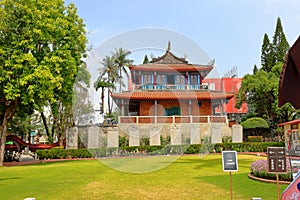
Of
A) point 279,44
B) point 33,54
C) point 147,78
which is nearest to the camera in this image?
point 33,54

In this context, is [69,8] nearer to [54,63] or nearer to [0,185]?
[54,63]

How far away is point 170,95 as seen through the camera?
3250 centimetres

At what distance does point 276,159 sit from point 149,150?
1987 centimetres

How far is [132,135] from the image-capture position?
28875mm

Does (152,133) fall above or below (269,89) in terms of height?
below

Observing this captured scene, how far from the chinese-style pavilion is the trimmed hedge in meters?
3.59

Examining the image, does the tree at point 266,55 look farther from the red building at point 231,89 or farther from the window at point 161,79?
the window at point 161,79

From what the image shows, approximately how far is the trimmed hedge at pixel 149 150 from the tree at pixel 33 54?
193 inches

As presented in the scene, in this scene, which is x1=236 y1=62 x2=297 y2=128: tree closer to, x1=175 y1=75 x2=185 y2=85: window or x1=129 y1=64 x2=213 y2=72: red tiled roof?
x1=129 y1=64 x2=213 y2=72: red tiled roof

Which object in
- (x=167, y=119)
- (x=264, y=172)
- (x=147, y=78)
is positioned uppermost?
(x=147, y=78)

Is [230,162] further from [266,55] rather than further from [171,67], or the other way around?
[266,55]

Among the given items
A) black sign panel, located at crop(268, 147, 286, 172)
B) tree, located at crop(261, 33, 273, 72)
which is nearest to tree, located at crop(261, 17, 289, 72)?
tree, located at crop(261, 33, 273, 72)

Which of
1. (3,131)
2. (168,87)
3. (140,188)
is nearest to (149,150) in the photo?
(168,87)

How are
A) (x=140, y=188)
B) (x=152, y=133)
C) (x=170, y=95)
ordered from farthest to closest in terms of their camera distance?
(x=170, y=95) → (x=152, y=133) → (x=140, y=188)
